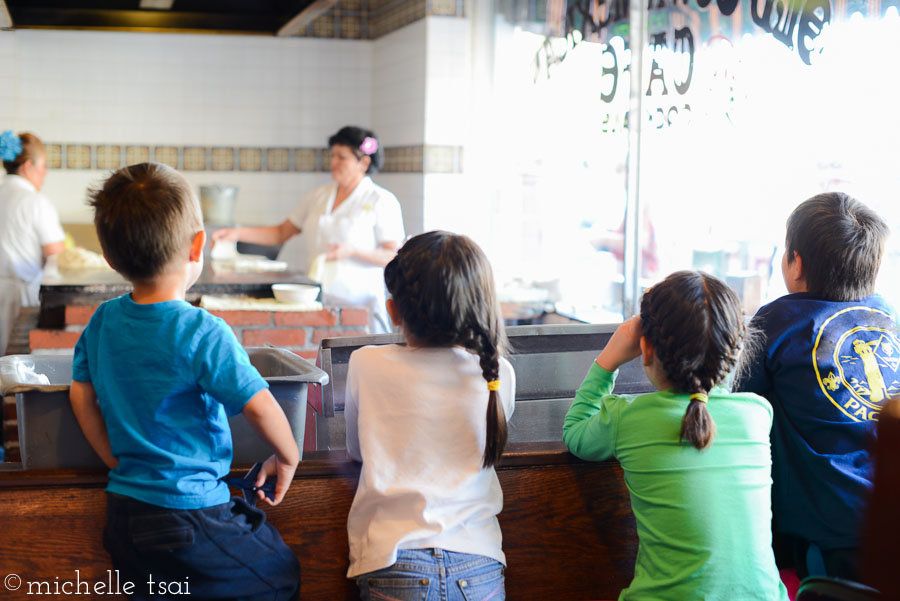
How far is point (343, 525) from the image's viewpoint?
1.53 meters

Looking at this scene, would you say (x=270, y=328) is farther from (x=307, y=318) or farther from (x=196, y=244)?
(x=196, y=244)

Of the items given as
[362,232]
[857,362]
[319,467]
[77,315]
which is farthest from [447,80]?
[319,467]

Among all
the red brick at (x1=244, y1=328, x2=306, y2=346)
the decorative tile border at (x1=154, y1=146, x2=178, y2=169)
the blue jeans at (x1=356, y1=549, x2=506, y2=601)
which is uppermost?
the decorative tile border at (x1=154, y1=146, x2=178, y2=169)

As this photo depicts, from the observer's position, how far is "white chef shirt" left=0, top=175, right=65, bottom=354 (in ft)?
14.0

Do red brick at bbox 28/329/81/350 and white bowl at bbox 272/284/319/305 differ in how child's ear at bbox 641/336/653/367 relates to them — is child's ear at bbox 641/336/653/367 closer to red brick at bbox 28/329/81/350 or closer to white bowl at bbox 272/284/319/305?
white bowl at bbox 272/284/319/305

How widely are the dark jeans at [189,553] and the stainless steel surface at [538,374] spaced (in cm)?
54

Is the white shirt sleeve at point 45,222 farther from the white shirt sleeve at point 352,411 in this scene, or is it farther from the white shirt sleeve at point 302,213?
the white shirt sleeve at point 352,411

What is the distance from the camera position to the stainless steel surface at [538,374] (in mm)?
1915

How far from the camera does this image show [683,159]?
143 inches

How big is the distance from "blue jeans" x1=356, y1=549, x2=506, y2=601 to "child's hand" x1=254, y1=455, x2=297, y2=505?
19 cm

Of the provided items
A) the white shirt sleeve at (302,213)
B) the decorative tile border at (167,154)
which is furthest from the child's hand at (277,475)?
the decorative tile border at (167,154)

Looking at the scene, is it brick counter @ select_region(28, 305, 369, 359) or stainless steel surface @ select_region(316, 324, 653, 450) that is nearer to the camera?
stainless steel surface @ select_region(316, 324, 653, 450)

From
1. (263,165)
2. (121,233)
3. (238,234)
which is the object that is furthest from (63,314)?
(263,165)

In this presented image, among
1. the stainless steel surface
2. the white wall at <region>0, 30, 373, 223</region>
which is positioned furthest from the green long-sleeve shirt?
the white wall at <region>0, 30, 373, 223</region>
